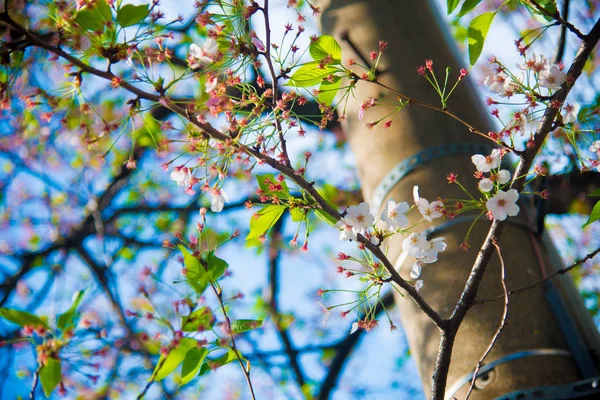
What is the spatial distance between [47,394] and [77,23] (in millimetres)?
648

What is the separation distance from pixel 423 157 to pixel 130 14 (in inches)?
33.5

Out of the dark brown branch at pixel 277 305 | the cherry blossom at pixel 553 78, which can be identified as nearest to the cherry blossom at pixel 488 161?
the cherry blossom at pixel 553 78

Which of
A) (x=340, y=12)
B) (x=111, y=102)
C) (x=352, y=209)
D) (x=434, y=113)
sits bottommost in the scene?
(x=352, y=209)

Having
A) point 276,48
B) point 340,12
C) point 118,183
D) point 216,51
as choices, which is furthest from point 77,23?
point 118,183

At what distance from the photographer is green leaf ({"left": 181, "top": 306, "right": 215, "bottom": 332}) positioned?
38.3 inches

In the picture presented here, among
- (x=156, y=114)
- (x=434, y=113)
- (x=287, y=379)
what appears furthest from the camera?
(x=287, y=379)

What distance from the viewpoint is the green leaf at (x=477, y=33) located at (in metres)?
1.09

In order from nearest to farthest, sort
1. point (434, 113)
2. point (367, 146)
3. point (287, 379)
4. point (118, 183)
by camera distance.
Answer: point (434, 113) < point (367, 146) < point (118, 183) < point (287, 379)

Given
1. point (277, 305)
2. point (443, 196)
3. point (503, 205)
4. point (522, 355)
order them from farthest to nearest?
point (277, 305) < point (443, 196) < point (522, 355) < point (503, 205)

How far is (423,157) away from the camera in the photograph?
154 centimetres

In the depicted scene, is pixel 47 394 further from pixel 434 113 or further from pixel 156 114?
pixel 156 114

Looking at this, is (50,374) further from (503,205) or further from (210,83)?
(503,205)

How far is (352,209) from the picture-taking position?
3.11 feet

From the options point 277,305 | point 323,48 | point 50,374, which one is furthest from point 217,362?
point 277,305
